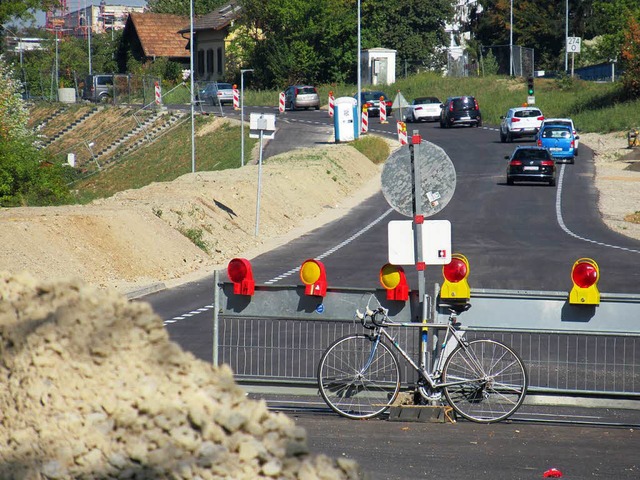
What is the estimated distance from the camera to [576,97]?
66125mm

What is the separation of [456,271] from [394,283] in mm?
609

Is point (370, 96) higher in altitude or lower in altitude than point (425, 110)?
higher

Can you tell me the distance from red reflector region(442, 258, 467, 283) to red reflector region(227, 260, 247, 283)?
1878 millimetres

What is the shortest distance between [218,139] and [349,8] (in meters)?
38.1

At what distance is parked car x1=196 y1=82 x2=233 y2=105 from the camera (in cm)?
7250

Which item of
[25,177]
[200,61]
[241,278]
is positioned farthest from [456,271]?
[200,61]

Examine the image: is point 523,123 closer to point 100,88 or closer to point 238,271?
point 100,88

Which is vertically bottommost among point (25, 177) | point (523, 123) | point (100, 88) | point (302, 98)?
point (25, 177)

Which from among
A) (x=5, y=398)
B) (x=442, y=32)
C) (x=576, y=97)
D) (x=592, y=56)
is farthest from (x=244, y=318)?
(x=442, y=32)

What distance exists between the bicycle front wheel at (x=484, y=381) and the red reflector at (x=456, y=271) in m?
0.62

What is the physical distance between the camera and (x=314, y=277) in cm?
1033

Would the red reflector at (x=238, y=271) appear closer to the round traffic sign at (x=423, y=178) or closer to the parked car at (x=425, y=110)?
the round traffic sign at (x=423, y=178)

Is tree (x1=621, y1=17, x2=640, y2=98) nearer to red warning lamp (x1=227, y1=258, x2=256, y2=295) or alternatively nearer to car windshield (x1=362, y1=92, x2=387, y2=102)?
car windshield (x1=362, y1=92, x2=387, y2=102)

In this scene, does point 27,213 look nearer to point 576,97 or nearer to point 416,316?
point 416,316
